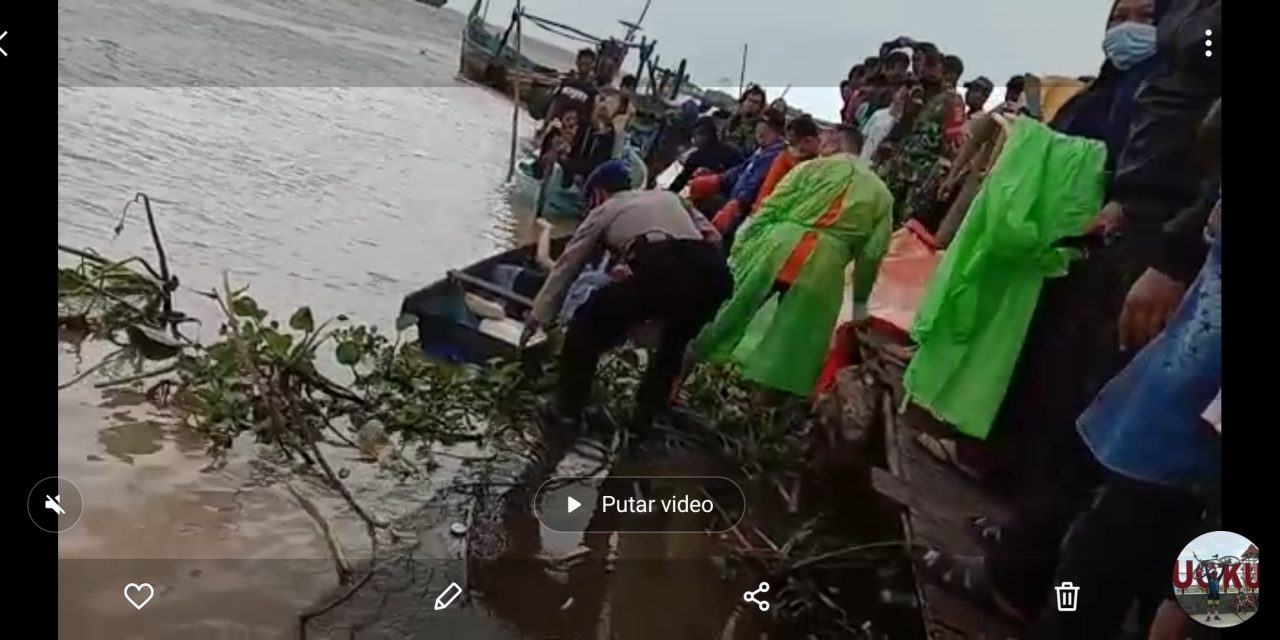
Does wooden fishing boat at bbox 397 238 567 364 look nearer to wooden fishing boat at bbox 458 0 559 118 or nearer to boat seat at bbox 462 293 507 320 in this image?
boat seat at bbox 462 293 507 320

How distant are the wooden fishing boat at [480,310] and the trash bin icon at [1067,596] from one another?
58 centimetres

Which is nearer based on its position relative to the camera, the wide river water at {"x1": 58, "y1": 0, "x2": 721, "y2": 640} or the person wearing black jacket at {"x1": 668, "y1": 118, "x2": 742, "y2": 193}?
the wide river water at {"x1": 58, "y1": 0, "x2": 721, "y2": 640}

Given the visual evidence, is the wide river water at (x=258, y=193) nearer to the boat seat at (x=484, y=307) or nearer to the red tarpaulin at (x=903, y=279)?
the boat seat at (x=484, y=307)

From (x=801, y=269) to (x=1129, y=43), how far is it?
0.41m

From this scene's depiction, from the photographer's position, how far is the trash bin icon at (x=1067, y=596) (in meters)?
1.29

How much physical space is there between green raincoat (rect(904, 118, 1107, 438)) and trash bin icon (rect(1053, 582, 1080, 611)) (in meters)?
0.19

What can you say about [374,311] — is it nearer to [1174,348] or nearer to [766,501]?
[766,501]

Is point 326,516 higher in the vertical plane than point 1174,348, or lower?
lower

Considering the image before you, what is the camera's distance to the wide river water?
4.20 ft

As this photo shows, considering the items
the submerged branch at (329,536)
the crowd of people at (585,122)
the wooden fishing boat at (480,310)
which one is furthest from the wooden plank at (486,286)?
the submerged branch at (329,536)

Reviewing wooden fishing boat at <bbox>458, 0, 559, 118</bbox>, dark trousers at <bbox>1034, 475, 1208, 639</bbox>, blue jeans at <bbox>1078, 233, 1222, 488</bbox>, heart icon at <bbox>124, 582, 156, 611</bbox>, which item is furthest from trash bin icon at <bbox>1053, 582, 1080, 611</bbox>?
heart icon at <bbox>124, 582, 156, 611</bbox>

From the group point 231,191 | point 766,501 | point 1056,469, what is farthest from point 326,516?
point 1056,469

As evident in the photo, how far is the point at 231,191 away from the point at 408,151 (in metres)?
0.19

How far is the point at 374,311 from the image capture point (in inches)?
53.6
